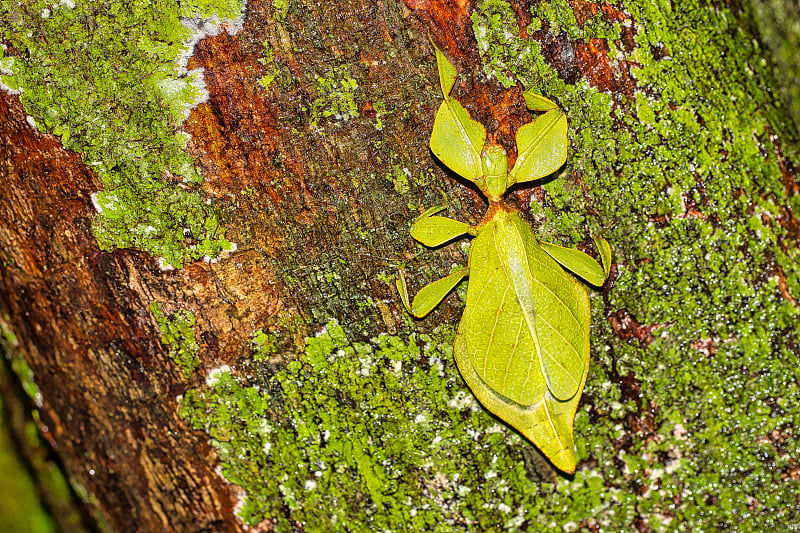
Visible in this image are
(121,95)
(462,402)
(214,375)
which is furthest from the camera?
(462,402)

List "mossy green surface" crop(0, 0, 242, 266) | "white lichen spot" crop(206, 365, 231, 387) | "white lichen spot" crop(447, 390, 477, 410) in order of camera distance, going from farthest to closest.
Answer: "white lichen spot" crop(447, 390, 477, 410) → "white lichen spot" crop(206, 365, 231, 387) → "mossy green surface" crop(0, 0, 242, 266)

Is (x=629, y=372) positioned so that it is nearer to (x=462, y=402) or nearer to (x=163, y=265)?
(x=462, y=402)

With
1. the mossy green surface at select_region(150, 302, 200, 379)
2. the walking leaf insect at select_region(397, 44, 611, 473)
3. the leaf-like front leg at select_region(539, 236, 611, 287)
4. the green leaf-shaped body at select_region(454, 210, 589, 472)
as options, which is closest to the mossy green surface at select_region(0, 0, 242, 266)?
the mossy green surface at select_region(150, 302, 200, 379)

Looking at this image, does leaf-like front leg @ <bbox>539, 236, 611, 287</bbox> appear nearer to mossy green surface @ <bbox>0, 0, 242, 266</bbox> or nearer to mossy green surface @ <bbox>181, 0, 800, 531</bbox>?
mossy green surface @ <bbox>181, 0, 800, 531</bbox>

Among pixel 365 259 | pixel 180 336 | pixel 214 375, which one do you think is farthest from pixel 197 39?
pixel 214 375

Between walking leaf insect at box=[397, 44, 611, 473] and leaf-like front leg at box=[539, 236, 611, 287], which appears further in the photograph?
leaf-like front leg at box=[539, 236, 611, 287]

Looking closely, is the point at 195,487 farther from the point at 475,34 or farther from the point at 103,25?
the point at 475,34

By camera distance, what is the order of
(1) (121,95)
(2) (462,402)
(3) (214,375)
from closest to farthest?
1. (1) (121,95)
2. (3) (214,375)
3. (2) (462,402)

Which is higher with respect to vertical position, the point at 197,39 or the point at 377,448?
the point at 197,39
